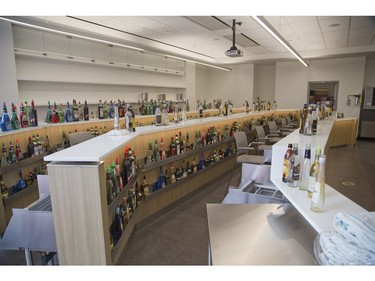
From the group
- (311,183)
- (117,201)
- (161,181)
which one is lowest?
(161,181)

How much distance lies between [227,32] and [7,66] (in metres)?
4.72

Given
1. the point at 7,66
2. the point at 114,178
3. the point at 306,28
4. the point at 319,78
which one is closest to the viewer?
the point at 114,178

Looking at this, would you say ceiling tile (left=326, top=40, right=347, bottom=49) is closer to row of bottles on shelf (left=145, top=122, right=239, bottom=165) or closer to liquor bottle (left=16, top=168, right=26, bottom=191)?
row of bottles on shelf (left=145, top=122, right=239, bottom=165)

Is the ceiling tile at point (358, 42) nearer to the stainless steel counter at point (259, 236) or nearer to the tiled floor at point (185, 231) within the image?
the tiled floor at point (185, 231)

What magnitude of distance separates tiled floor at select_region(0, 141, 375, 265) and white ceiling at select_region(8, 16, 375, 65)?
3.33 metres

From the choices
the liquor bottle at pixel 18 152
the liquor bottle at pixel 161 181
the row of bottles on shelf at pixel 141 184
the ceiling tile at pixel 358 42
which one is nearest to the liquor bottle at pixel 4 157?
the liquor bottle at pixel 18 152

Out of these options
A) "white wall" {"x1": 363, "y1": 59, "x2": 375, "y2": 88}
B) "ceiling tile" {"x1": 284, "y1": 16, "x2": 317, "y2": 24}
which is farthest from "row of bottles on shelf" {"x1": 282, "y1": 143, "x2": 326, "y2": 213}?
"white wall" {"x1": 363, "y1": 59, "x2": 375, "y2": 88}

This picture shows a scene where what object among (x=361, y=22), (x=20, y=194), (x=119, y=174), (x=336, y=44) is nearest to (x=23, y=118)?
(x=20, y=194)

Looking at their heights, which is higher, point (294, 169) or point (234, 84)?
point (234, 84)

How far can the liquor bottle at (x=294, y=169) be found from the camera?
1696mm

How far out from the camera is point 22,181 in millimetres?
2986

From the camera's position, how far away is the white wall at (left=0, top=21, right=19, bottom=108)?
14.5ft

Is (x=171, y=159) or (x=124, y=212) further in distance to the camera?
(x=171, y=159)

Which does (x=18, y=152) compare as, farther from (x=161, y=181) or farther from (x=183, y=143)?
(x=183, y=143)
